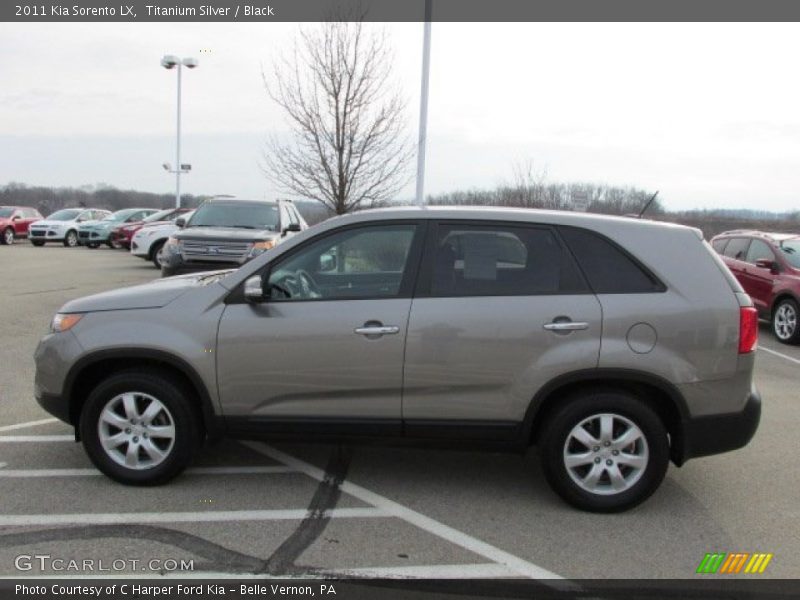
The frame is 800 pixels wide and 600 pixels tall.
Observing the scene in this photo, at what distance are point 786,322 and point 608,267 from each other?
25.4ft

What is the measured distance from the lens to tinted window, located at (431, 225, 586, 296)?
13.0ft

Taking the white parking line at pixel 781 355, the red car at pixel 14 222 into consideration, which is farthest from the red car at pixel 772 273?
the red car at pixel 14 222

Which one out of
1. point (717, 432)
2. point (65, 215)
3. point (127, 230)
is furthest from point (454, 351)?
A: point (65, 215)

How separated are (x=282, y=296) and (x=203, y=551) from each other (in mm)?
1487

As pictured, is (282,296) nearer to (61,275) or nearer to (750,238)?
(750,238)

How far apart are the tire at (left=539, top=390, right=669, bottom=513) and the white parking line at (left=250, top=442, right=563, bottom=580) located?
688 millimetres

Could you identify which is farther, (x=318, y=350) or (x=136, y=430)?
(x=136, y=430)

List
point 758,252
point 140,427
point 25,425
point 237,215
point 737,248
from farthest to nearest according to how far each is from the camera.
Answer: point 237,215 → point 737,248 → point 758,252 → point 25,425 → point 140,427

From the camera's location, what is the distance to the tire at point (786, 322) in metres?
9.98

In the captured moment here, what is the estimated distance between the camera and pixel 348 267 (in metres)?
4.36

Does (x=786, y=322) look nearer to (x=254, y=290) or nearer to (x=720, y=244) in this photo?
(x=720, y=244)

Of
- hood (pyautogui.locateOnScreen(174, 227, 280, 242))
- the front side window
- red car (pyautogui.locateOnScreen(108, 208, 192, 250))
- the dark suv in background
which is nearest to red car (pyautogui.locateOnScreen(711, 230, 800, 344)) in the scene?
the dark suv in background

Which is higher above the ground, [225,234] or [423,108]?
[423,108]

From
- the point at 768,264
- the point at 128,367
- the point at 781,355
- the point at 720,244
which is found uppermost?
the point at 720,244
